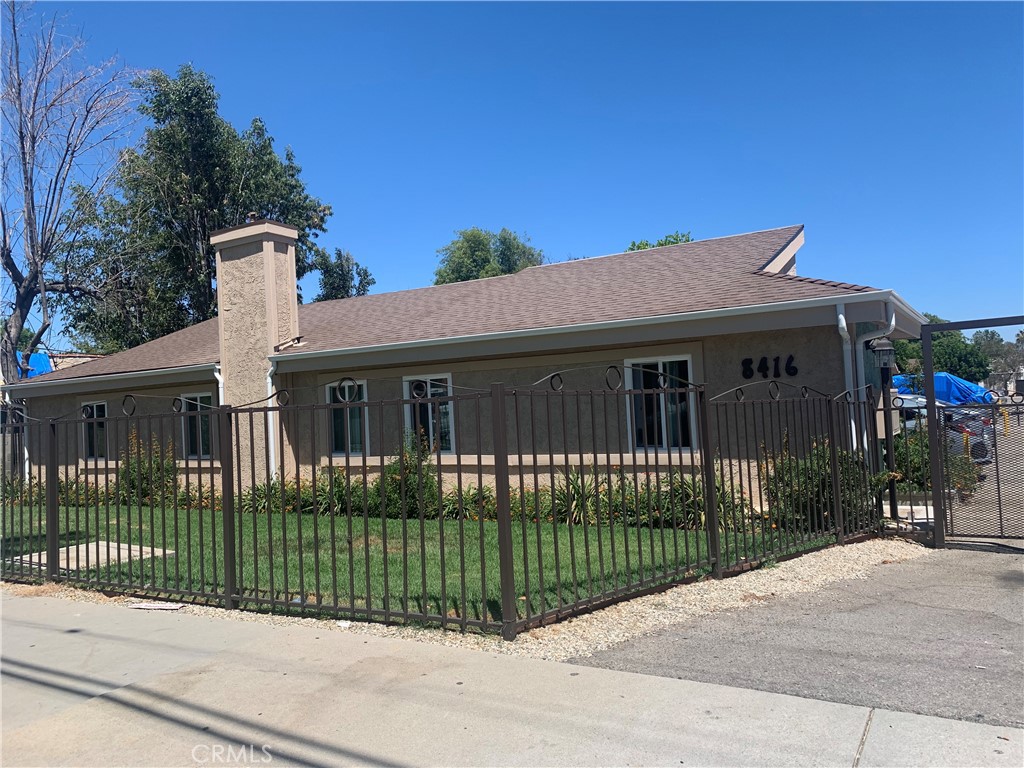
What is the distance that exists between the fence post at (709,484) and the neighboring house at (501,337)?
150cm

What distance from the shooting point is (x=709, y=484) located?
7.06m

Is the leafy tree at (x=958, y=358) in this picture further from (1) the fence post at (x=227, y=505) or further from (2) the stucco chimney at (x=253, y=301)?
(1) the fence post at (x=227, y=505)

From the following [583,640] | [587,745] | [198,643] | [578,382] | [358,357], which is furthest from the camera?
[358,357]

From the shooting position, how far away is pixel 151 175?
27.1m

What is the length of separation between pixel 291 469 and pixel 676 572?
9533 millimetres

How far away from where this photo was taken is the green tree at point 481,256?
53312mm

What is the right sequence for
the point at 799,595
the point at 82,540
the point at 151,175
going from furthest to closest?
the point at 151,175 → the point at 82,540 → the point at 799,595

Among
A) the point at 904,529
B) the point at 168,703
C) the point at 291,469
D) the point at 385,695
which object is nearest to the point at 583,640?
the point at 385,695

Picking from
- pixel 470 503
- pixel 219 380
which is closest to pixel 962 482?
pixel 470 503

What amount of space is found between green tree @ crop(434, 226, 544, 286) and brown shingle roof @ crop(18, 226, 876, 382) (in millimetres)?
34099

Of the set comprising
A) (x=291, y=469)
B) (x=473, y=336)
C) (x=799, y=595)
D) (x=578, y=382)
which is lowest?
(x=799, y=595)

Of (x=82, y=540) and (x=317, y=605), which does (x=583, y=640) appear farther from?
(x=82, y=540)

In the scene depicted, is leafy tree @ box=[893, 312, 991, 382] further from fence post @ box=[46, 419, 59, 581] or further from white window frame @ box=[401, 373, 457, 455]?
fence post @ box=[46, 419, 59, 581]

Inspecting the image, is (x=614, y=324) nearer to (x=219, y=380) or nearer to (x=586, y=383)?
(x=586, y=383)
